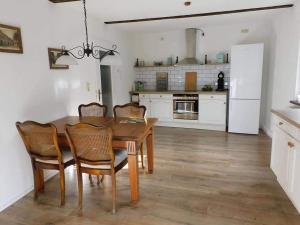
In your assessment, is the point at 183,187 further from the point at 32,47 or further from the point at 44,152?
the point at 32,47

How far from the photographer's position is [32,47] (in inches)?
104

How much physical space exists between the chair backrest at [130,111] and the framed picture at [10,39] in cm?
140

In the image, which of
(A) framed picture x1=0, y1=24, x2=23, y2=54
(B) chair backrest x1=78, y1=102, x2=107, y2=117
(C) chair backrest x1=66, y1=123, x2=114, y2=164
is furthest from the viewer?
(B) chair backrest x1=78, y1=102, x2=107, y2=117

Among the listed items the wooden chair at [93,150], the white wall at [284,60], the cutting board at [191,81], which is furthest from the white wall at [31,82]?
the white wall at [284,60]

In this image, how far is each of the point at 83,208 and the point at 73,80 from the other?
201cm

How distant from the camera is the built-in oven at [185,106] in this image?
5021 millimetres

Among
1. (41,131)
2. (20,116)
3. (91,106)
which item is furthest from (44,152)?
(91,106)

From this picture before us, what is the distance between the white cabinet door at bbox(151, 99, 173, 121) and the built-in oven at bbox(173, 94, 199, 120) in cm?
12

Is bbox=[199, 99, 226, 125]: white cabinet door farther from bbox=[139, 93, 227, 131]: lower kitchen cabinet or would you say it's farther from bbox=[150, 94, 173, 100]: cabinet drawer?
bbox=[150, 94, 173, 100]: cabinet drawer

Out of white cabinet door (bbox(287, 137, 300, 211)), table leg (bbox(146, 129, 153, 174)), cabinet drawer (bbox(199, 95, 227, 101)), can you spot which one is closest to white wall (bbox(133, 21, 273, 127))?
cabinet drawer (bbox(199, 95, 227, 101))

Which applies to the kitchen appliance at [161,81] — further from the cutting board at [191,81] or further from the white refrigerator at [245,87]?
the white refrigerator at [245,87]

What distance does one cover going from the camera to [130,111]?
3.15 metres

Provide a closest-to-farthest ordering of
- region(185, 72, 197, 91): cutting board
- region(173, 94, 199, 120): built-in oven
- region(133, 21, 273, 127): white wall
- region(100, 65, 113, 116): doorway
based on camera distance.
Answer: region(100, 65, 113, 116): doorway
region(133, 21, 273, 127): white wall
region(173, 94, 199, 120): built-in oven
region(185, 72, 197, 91): cutting board

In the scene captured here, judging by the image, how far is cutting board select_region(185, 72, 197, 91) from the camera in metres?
5.44
